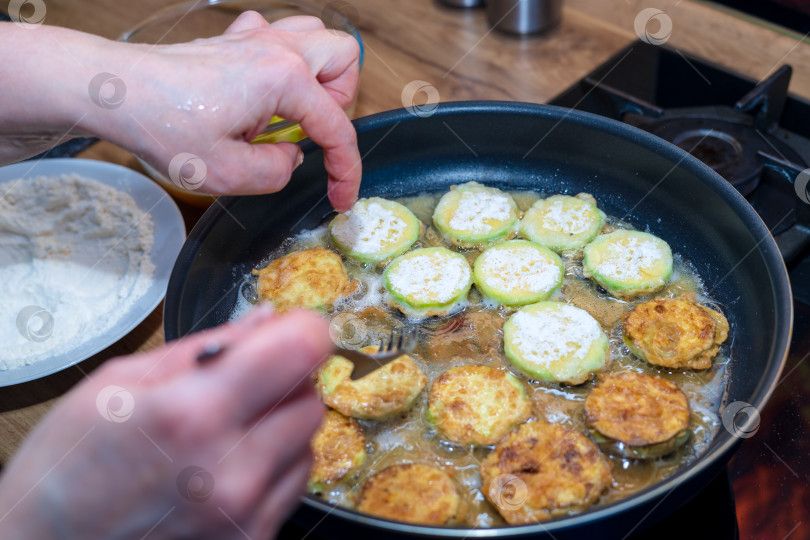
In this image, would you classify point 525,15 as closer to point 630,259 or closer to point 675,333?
point 630,259

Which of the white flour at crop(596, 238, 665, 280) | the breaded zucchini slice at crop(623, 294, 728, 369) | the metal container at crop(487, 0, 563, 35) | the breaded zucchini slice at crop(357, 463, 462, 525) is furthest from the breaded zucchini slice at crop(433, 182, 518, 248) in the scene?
the metal container at crop(487, 0, 563, 35)

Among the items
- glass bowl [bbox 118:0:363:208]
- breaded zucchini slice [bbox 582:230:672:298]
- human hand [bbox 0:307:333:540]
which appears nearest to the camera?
human hand [bbox 0:307:333:540]

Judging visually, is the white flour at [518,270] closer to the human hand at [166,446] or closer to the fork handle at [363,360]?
the fork handle at [363,360]

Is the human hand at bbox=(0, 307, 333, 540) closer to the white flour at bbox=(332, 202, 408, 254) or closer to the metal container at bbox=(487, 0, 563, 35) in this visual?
the white flour at bbox=(332, 202, 408, 254)

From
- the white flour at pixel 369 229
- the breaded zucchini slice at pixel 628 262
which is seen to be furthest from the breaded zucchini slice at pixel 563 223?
the white flour at pixel 369 229

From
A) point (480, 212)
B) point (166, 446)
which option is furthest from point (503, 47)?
point (166, 446)

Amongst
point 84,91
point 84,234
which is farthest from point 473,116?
point 84,234
